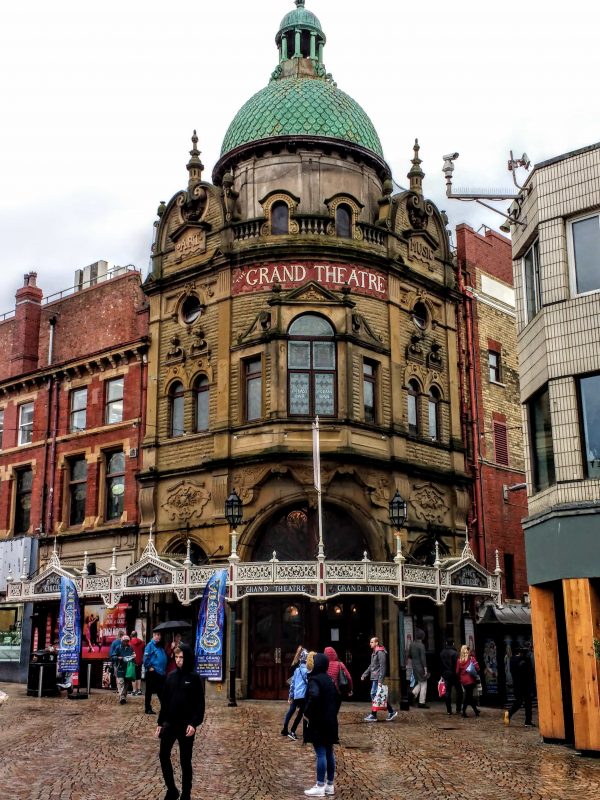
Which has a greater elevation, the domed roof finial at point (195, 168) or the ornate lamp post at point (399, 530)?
the domed roof finial at point (195, 168)

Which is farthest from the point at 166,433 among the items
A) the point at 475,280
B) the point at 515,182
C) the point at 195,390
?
the point at 515,182

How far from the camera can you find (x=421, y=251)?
104 ft

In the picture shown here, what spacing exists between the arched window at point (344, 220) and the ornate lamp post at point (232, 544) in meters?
9.22

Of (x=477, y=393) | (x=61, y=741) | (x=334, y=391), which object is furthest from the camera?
(x=477, y=393)

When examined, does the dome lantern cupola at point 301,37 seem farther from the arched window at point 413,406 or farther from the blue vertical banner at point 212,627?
the blue vertical banner at point 212,627

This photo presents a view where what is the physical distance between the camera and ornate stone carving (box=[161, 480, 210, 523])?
2870 cm

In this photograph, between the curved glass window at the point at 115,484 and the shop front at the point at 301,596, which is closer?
the shop front at the point at 301,596

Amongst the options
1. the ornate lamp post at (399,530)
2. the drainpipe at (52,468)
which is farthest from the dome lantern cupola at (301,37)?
the ornate lamp post at (399,530)

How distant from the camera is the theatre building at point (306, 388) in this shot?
26562 mm

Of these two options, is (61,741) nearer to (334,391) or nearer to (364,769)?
(364,769)

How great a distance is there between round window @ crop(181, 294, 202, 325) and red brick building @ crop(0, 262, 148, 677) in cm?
194

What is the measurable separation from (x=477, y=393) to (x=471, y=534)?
16.3ft

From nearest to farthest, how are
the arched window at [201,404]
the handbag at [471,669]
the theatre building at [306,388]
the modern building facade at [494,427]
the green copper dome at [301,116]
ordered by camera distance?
the handbag at [471,669], the theatre building at [306,388], the arched window at [201,404], the modern building facade at [494,427], the green copper dome at [301,116]

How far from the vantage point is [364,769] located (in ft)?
47.1
